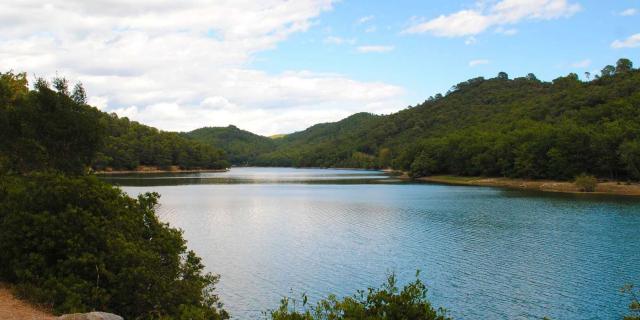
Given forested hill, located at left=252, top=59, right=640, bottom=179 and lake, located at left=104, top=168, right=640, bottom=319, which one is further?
forested hill, located at left=252, top=59, right=640, bottom=179

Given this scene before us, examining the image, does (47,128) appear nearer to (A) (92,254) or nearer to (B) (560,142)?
(A) (92,254)

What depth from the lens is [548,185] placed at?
9912 cm

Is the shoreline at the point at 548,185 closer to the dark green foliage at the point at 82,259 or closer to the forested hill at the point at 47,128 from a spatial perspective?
the forested hill at the point at 47,128

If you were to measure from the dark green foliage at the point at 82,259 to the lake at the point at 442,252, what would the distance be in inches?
248

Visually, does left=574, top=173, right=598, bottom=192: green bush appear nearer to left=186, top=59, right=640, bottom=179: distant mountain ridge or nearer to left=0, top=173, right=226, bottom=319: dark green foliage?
left=186, top=59, right=640, bottom=179: distant mountain ridge

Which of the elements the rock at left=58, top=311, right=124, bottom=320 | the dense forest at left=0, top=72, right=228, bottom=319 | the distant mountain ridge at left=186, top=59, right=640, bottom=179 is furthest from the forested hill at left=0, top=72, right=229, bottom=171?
the distant mountain ridge at left=186, top=59, right=640, bottom=179

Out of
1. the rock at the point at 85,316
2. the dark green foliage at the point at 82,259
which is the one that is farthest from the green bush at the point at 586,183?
the rock at the point at 85,316

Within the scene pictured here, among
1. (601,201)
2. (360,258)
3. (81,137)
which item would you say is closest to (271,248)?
(360,258)

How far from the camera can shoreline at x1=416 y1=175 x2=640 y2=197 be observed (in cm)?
8588

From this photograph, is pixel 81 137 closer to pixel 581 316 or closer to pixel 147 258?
pixel 147 258

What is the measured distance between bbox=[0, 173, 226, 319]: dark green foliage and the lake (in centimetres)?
630

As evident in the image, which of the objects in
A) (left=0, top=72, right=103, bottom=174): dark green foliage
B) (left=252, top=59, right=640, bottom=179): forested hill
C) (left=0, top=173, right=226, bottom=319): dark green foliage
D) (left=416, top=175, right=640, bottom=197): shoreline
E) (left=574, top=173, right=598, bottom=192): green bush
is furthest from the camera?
(left=252, top=59, right=640, bottom=179): forested hill

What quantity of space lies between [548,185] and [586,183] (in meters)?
9.73

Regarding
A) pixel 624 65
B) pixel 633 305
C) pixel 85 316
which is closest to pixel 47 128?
pixel 85 316
